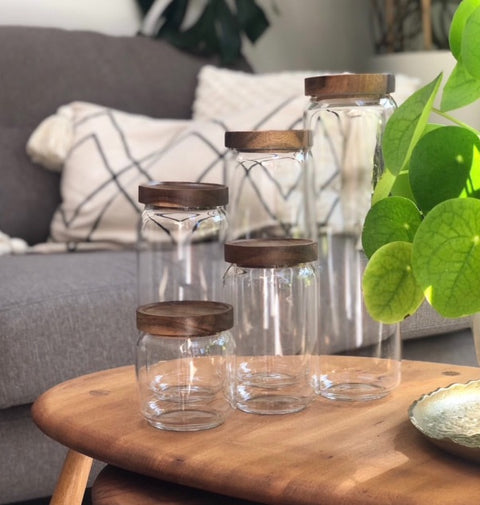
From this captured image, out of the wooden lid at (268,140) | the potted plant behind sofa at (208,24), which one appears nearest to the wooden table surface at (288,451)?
the wooden lid at (268,140)

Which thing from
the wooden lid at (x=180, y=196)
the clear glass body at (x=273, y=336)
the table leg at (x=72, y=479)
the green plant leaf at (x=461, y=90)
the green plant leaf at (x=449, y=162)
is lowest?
the table leg at (x=72, y=479)

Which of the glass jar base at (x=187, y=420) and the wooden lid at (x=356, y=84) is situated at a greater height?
the wooden lid at (x=356, y=84)

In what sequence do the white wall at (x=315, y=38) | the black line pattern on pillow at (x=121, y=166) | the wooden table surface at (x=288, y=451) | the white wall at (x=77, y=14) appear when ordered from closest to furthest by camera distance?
the wooden table surface at (x=288, y=451) → the black line pattern on pillow at (x=121, y=166) → the white wall at (x=77, y=14) → the white wall at (x=315, y=38)

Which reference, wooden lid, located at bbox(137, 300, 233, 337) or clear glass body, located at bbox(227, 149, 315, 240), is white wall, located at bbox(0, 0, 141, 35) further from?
wooden lid, located at bbox(137, 300, 233, 337)

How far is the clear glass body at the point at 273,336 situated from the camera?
0.85 m

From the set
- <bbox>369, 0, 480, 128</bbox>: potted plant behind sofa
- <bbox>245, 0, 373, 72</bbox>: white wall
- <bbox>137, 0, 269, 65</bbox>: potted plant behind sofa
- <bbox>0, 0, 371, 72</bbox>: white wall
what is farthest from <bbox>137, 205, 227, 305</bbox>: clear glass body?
<bbox>245, 0, 373, 72</bbox>: white wall

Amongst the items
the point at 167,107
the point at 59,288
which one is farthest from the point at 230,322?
the point at 167,107

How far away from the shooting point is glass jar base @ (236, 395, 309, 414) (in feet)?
2.70

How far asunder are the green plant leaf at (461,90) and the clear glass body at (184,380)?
0.26m

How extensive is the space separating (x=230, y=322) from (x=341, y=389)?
0.53 ft

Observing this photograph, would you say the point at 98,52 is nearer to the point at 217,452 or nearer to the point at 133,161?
the point at 133,161

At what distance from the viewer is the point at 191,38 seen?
2.43m

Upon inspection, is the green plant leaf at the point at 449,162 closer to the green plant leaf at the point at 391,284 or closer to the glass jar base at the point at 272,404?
the green plant leaf at the point at 391,284

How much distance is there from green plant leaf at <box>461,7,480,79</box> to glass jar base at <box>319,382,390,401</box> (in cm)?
32
